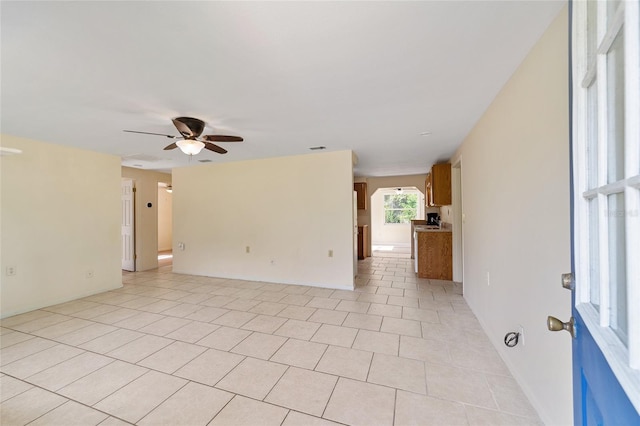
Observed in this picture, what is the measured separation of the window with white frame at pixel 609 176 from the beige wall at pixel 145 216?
6871 millimetres

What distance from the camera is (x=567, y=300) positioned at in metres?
1.26

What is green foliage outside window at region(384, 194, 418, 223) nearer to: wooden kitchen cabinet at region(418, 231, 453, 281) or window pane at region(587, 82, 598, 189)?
wooden kitchen cabinet at region(418, 231, 453, 281)

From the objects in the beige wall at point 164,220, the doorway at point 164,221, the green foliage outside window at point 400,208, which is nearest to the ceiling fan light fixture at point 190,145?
the doorway at point 164,221

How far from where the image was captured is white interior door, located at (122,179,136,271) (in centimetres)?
565

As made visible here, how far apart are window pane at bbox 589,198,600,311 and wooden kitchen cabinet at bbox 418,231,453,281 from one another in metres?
4.11

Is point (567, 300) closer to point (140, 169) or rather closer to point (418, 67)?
point (418, 67)

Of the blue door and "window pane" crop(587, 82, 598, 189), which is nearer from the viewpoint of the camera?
the blue door

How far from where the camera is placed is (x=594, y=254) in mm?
711

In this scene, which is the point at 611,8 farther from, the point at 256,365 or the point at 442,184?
the point at 442,184

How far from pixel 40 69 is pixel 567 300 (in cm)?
357

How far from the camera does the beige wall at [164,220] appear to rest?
8.56m

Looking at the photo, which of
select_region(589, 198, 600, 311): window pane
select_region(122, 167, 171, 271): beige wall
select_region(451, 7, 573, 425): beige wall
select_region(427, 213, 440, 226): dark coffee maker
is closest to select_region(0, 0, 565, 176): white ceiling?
select_region(451, 7, 573, 425): beige wall

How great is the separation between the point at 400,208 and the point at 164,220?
8776 mm

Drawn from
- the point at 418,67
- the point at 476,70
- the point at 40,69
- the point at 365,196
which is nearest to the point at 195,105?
the point at 40,69
